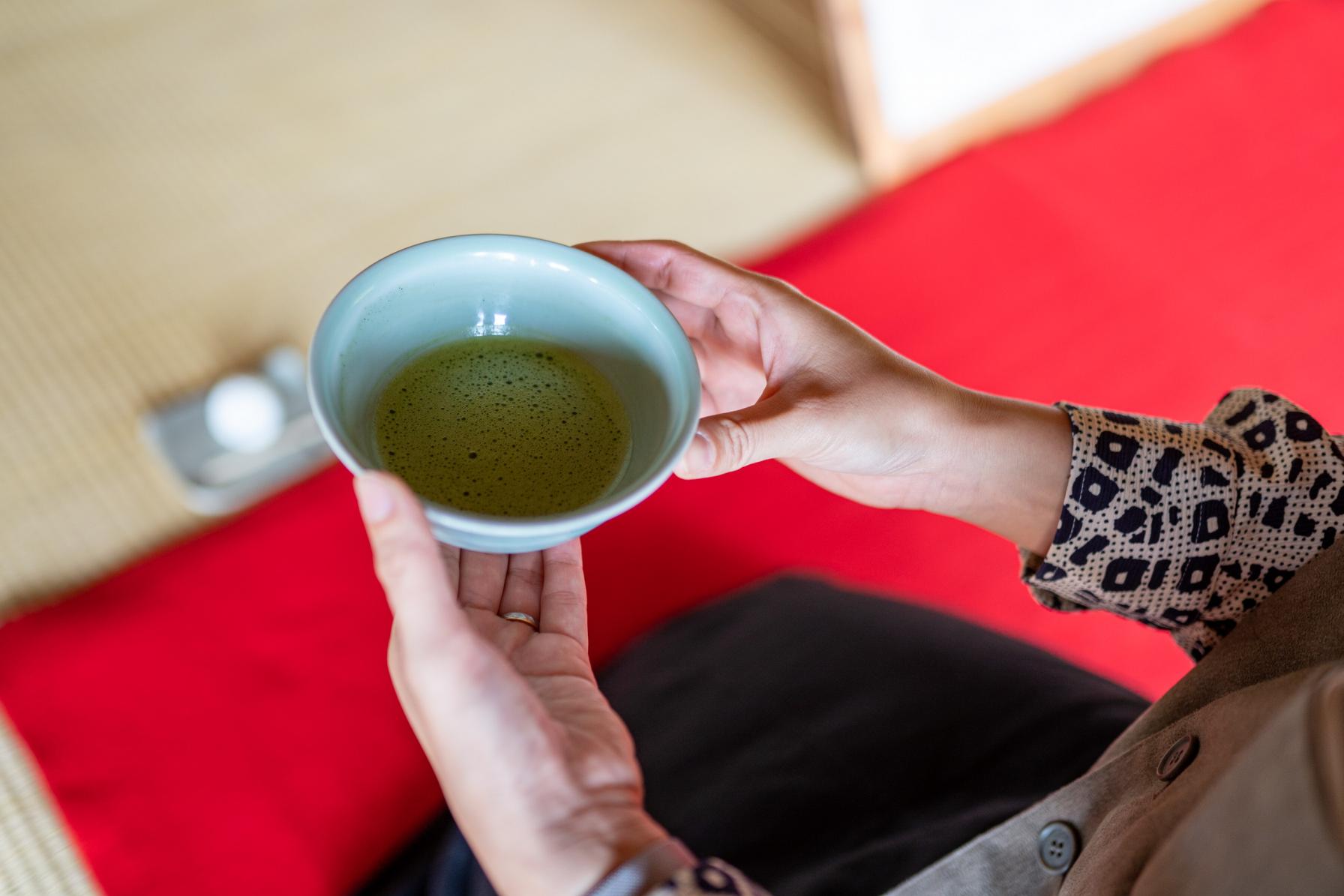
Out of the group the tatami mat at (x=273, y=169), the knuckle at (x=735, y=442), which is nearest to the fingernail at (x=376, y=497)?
the knuckle at (x=735, y=442)

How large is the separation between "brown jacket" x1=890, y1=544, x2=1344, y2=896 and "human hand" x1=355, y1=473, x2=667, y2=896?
28 centimetres

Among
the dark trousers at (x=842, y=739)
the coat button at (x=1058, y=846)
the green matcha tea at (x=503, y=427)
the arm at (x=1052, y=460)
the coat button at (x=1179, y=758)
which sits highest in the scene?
the green matcha tea at (x=503, y=427)

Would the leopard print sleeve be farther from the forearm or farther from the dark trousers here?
the dark trousers

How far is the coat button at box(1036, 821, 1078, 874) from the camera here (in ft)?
2.43

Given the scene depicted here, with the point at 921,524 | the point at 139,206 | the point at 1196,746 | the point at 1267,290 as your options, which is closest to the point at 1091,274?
the point at 1267,290

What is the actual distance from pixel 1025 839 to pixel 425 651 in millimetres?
485

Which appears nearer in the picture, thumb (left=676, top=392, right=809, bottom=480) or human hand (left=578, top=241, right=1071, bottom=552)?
thumb (left=676, top=392, right=809, bottom=480)

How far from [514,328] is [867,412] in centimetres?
31

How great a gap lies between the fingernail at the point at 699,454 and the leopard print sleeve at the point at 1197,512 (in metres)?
0.34

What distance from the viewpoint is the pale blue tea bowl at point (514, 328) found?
0.68 m

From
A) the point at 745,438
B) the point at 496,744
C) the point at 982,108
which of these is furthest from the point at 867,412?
the point at 982,108

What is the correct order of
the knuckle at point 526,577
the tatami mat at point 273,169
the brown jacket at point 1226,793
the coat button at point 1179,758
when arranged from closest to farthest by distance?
the brown jacket at point 1226,793 → the coat button at point 1179,758 → the knuckle at point 526,577 → the tatami mat at point 273,169

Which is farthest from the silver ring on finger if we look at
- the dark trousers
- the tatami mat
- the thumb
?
the tatami mat

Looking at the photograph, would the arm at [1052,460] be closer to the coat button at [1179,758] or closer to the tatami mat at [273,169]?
the coat button at [1179,758]
